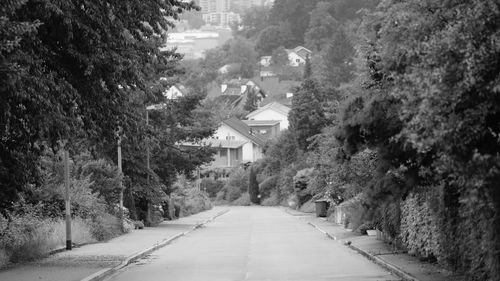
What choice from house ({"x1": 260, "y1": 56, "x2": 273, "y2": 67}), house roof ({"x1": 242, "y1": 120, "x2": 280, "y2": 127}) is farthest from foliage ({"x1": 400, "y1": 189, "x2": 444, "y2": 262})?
house ({"x1": 260, "y1": 56, "x2": 273, "y2": 67})

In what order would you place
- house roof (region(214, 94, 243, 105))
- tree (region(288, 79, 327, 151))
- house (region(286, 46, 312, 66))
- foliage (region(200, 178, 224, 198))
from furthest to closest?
house (region(286, 46, 312, 66)), house roof (region(214, 94, 243, 105)), foliage (region(200, 178, 224, 198)), tree (region(288, 79, 327, 151))

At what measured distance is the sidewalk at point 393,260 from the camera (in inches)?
718

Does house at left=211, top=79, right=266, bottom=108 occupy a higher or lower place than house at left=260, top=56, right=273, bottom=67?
lower

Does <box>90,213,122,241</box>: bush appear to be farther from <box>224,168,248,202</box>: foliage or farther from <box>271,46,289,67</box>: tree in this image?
<box>271,46,289,67</box>: tree

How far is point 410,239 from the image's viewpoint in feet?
75.2

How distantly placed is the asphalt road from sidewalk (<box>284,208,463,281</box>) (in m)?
0.27

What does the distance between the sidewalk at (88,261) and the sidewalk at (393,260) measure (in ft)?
21.0

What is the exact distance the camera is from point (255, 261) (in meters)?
24.1

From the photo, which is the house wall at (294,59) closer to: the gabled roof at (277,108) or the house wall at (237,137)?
the gabled roof at (277,108)

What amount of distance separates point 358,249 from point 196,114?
27.6m

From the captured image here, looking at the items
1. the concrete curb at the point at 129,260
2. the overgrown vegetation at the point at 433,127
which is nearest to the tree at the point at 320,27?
the concrete curb at the point at 129,260

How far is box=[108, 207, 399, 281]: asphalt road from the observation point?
20.0m

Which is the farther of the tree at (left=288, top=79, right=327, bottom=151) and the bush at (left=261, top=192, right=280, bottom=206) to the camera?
the bush at (left=261, top=192, right=280, bottom=206)

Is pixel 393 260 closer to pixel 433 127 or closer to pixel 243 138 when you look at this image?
pixel 433 127
